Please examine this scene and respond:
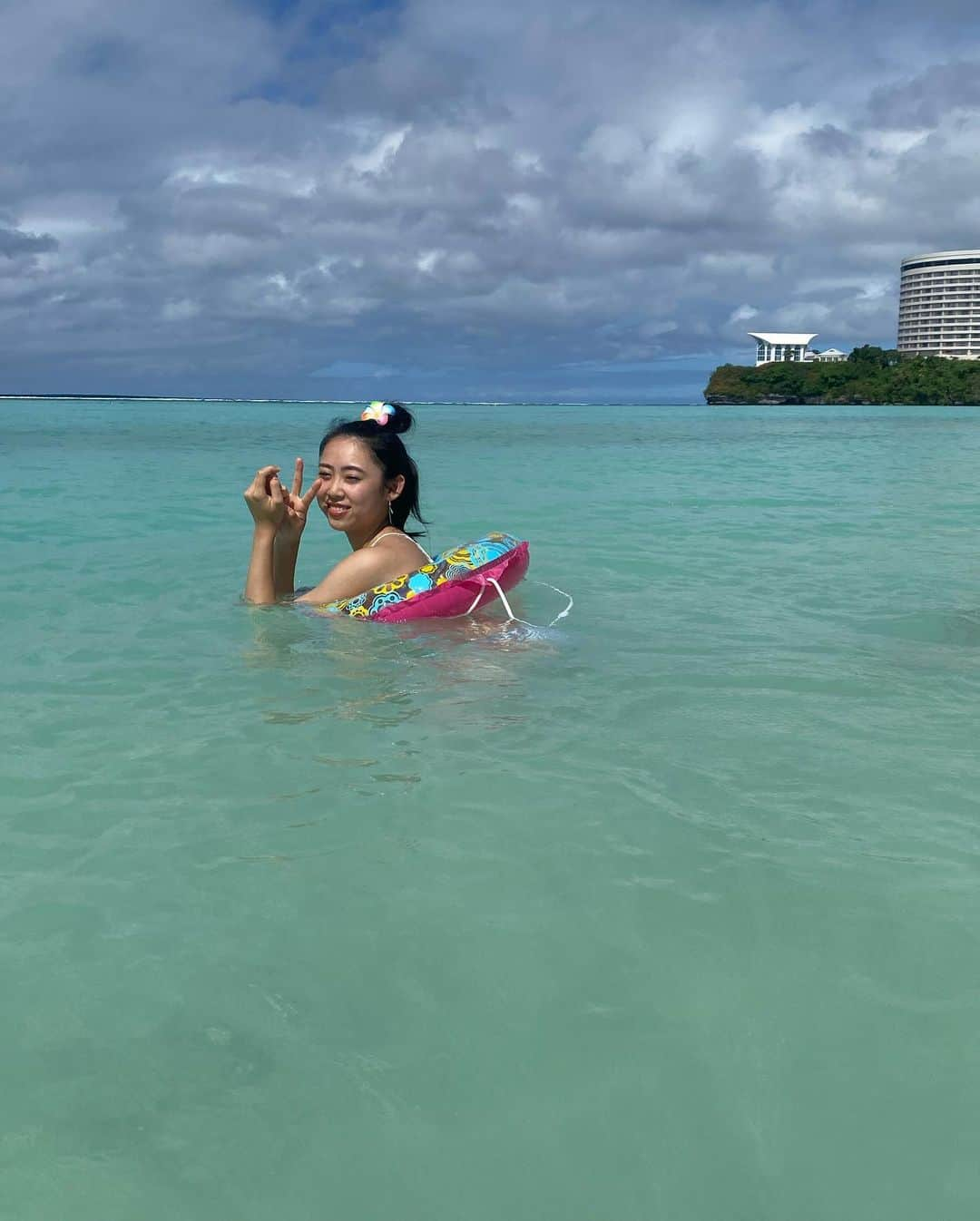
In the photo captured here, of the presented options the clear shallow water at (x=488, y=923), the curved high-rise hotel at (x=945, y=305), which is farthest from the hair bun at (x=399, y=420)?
the curved high-rise hotel at (x=945, y=305)

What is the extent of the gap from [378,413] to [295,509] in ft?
2.41

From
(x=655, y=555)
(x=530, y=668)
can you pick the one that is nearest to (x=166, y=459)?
(x=655, y=555)

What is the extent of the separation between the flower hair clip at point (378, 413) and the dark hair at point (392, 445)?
0.01m

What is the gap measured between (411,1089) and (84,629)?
4.76 m

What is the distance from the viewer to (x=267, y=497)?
6.04m

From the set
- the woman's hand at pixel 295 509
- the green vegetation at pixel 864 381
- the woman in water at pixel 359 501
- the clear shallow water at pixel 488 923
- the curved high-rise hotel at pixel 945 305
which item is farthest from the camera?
the curved high-rise hotel at pixel 945 305

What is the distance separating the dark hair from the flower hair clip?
0.05 feet

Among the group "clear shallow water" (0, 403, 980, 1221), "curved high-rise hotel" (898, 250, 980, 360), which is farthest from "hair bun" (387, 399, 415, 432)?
Answer: "curved high-rise hotel" (898, 250, 980, 360)

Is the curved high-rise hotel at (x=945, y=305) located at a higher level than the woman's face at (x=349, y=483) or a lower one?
higher

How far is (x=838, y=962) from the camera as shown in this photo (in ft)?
8.11

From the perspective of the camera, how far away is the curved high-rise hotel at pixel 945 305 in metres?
183

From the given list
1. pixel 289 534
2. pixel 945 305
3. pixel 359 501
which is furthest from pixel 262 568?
pixel 945 305

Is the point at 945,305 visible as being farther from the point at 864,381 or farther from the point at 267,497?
the point at 267,497

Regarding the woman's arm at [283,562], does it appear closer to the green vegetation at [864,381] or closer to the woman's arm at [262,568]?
the woman's arm at [262,568]
